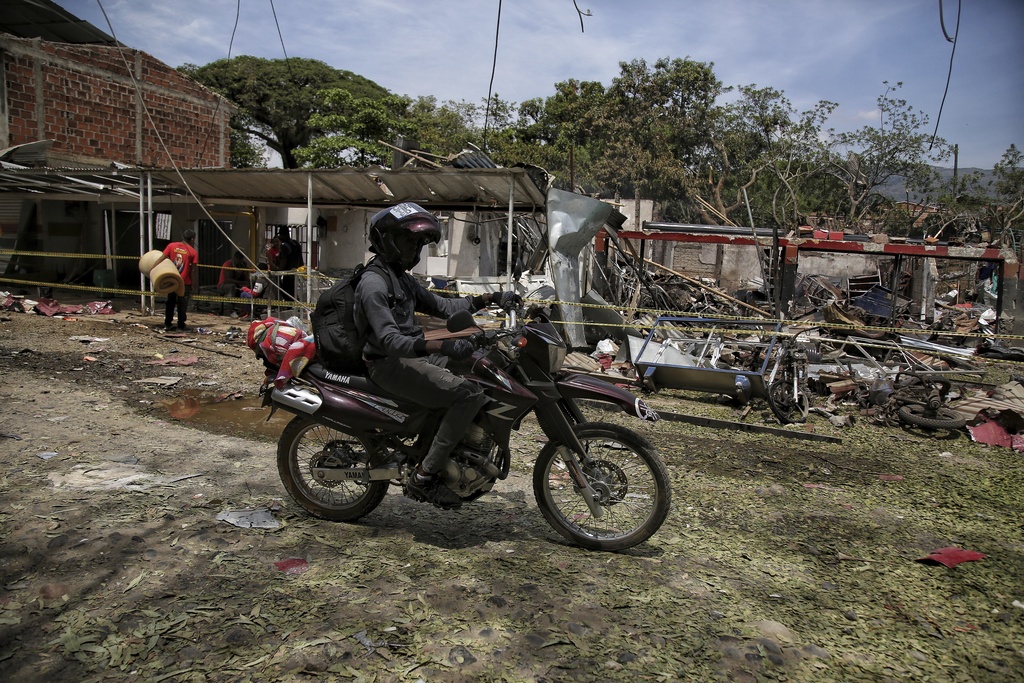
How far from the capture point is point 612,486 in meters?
3.67

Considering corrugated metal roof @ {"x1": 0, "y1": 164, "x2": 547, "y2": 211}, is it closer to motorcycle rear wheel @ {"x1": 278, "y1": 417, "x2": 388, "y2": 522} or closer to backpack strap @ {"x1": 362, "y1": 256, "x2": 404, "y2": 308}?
backpack strap @ {"x1": 362, "y1": 256, "x2": 404, "y2": 308}

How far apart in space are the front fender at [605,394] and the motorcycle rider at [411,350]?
0.49 meters

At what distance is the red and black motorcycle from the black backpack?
8 centimetres

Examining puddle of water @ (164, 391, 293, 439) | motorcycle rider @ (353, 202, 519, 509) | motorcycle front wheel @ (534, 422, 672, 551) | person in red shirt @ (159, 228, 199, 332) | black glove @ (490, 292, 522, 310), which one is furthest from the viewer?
person in red shirt @ (159, 228, 199, 332)

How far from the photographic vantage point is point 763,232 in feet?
45.4

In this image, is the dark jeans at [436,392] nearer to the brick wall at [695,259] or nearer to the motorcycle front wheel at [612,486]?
the motorcycle front wheel at [612,486]

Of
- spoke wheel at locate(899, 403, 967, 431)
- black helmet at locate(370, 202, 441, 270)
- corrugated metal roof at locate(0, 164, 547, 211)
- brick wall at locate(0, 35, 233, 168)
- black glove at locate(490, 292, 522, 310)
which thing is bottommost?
spoke wheel at locate(899, 403, 967, 431)

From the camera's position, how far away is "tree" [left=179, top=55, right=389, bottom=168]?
3766 centimetres

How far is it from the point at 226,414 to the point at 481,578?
423 cm

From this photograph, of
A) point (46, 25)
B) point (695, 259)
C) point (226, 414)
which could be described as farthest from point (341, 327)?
point (695, 259)

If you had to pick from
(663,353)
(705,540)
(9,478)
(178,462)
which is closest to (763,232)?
(663,353)

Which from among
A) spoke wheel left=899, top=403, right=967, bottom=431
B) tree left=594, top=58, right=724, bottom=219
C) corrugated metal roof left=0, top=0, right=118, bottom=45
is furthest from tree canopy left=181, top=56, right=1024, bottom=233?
spoke wheel left=899, top=403, right=967, bottom=431

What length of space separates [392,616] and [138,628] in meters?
1.04

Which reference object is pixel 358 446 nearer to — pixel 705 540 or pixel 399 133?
pixel 705 540
